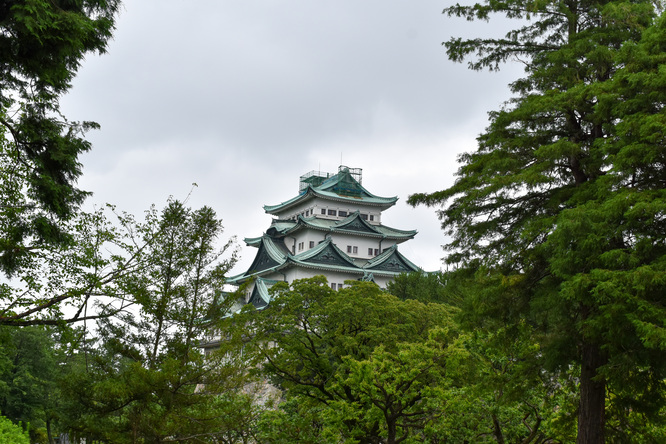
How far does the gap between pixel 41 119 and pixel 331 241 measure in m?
33.0

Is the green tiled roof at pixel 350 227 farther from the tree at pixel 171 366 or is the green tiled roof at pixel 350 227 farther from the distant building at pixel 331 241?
the tree at pixel 171 366

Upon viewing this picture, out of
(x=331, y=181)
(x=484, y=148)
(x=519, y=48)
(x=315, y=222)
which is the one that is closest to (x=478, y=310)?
(x=484, y=148)

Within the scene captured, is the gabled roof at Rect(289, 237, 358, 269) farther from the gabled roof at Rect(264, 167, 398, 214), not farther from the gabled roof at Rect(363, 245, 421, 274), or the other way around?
the gabled roof at Rect(264, 167, 398, 214)

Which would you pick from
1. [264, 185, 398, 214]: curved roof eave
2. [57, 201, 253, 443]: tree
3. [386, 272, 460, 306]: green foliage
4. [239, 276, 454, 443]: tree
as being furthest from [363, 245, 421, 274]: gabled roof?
[57, 201, 253, 443]: tree

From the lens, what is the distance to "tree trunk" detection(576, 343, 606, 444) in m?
10.5

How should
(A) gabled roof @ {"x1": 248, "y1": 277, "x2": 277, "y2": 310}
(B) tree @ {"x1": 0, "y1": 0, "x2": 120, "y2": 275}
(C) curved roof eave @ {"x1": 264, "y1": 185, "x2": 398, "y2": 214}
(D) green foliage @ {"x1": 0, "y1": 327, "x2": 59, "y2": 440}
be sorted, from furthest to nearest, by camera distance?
(C) curved roof eave @ {"x1": 264, "y1": 185, "x2": 398, "y2": 214} < (A) gabled roof @ {"x1": 248, "y1": 277, "x2": 277, "y2": 310} < (D) green foliage @ {"x1": 0, "y1": 327, "x2": 59, "y2": 440} < (B) tree @ {"x1": 0, "y1": 0, "x2": 120, "y2": 275}

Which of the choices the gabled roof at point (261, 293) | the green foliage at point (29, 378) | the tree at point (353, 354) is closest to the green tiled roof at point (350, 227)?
the gabled roof at point (261, 293)

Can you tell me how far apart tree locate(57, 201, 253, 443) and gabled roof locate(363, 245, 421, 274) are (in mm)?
29223

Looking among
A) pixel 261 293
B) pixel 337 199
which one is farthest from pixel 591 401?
pixel 337 199

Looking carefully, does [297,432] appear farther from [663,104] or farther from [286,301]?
[663,104]

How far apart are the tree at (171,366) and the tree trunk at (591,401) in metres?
7.39

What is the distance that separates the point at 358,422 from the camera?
56.2 ft

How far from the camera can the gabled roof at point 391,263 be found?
44219mm

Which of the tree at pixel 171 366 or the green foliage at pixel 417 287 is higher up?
the green foliage at pixel 417 287
